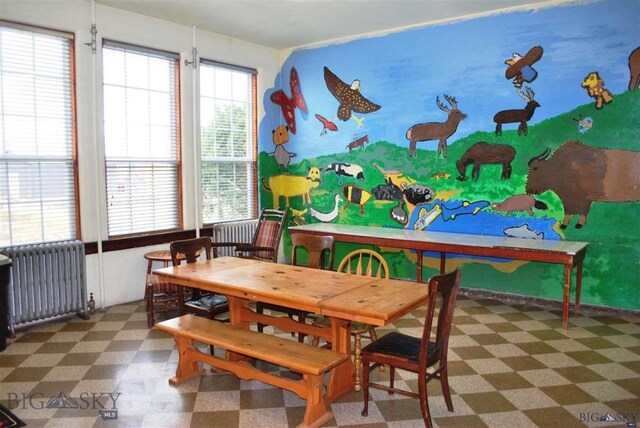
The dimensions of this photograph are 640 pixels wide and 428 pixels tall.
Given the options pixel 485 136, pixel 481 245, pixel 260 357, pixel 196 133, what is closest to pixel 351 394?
pixel 260 357

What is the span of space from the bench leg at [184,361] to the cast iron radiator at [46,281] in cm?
189

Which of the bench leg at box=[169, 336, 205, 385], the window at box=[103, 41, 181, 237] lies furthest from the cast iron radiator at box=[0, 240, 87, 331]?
the bench leg at box=[169, 336, 205, 385]

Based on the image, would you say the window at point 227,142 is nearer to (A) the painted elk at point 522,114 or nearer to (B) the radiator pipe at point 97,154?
(B) the radiator pipe at point 97,154

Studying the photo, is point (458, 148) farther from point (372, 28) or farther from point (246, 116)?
point (246, 116)

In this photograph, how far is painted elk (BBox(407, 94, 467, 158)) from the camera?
19.4ft

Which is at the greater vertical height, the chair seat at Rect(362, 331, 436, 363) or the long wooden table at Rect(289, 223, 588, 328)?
the long wooden table at Rect(289, 223, 588, 328)

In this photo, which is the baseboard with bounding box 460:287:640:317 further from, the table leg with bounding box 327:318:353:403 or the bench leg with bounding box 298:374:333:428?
the bench leg with bounding box 298:374:333:428

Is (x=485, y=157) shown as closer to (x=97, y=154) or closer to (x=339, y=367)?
(x=339, y=367)

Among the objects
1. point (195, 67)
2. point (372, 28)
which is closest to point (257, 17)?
point (195, 67)

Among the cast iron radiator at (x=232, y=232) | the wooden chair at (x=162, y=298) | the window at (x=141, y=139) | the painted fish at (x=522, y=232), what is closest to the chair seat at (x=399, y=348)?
the wooden chair at (x=162, y=298)

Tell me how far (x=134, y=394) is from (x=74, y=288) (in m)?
2.03

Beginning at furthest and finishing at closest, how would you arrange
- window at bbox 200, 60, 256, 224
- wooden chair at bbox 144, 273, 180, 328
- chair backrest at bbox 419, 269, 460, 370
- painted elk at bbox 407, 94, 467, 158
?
1. window at bbox 200, 60, 256, 224
2. painted elk at bbox 407, 94, 467, 158
3. wooden chair at bbox 144, 273, 180, 328
4. chair backrest at bbox 419, 269, 460, 370

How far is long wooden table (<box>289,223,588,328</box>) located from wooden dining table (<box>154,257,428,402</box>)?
70.6 inches

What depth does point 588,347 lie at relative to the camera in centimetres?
429
